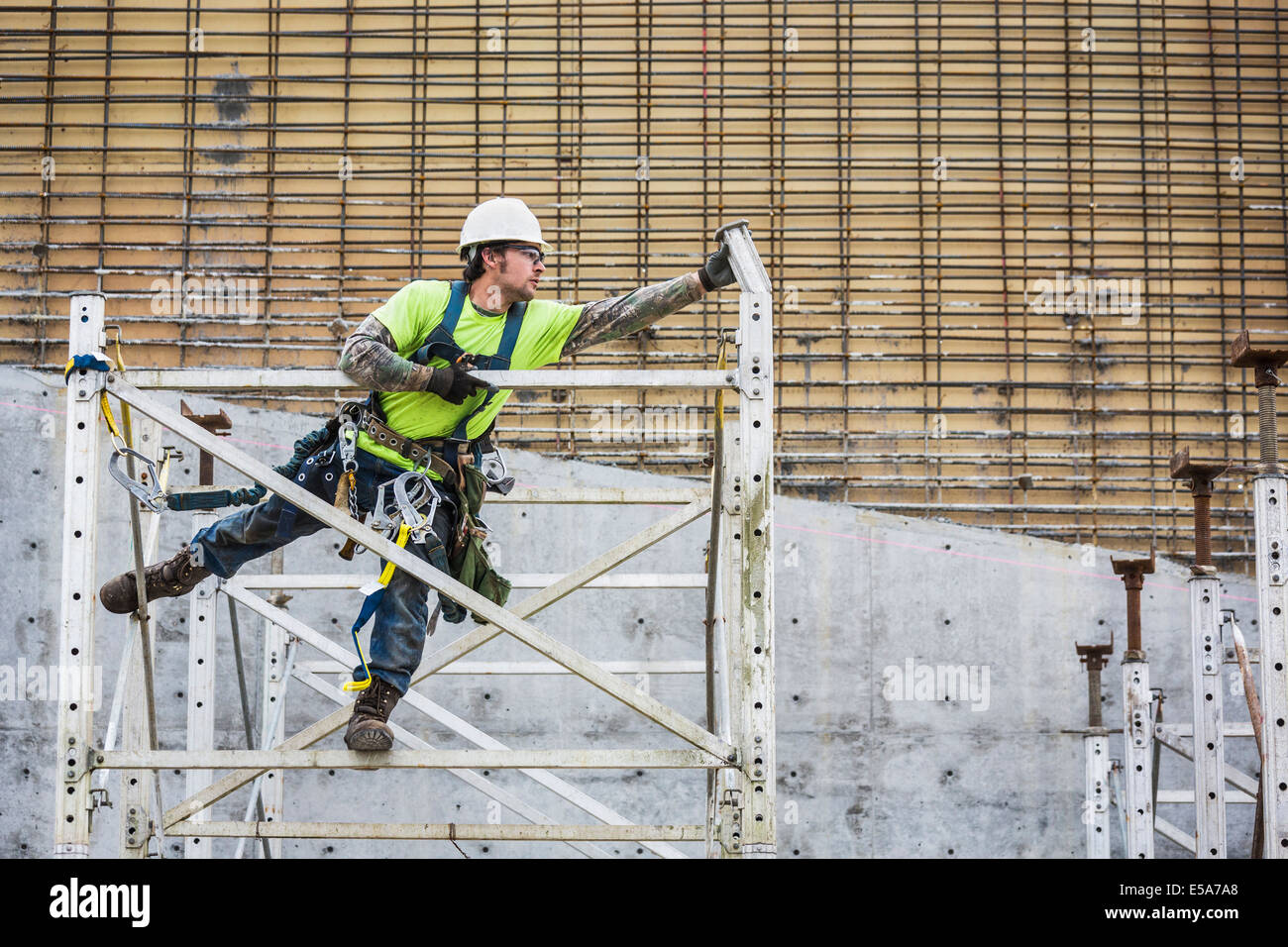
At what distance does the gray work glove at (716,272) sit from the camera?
21.4 feet

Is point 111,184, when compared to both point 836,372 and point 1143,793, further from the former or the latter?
point 1143,793

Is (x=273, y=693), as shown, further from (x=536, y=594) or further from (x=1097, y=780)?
(x=1097, y=780)

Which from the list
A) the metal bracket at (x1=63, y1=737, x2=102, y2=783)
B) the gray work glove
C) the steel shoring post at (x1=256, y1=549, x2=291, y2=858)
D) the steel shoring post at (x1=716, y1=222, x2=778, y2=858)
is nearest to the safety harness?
the gray work glove

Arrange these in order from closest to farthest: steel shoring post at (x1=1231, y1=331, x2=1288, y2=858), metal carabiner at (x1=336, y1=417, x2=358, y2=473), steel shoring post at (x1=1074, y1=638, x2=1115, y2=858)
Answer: metal carabiner at (x1=336, y1=417, x2=358, y2=473), steel shoring post at (x1=1231, y1=331, x2=1288, y2=858), steel shoring post at (x1=1074, y1=638, x2=1115, y2=858)

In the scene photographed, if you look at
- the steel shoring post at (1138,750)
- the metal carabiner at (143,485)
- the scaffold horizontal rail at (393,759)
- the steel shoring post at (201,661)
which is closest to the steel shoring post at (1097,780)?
the steel shoring post at (1138,750)

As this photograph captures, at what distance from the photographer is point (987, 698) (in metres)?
12.7

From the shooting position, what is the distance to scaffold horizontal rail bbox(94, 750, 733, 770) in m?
6.23

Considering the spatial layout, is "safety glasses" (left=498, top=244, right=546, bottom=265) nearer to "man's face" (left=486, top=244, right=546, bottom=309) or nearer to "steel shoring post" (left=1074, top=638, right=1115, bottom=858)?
"man's face" (left=486, top=244, right=546, bottom=309)

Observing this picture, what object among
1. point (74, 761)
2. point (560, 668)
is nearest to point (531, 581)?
point (560, 668)

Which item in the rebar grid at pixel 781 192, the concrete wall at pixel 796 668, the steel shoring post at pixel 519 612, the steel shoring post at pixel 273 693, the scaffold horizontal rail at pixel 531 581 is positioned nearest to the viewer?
the steel shoring post at pixel 519 612

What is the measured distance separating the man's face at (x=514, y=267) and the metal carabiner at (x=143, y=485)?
1709 mm

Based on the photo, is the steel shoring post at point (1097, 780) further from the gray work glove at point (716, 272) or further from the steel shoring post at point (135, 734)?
the steel shoring post at point (135, 734)

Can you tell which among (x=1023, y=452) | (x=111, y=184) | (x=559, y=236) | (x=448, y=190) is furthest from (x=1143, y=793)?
(x=111, y=184)

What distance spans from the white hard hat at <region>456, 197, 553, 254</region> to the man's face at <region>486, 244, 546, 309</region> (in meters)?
0.04
